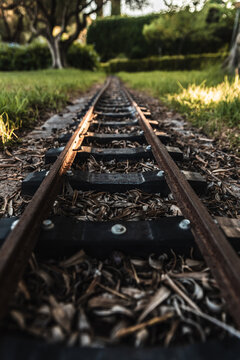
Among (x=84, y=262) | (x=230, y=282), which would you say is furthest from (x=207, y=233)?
(x=84, y=262)

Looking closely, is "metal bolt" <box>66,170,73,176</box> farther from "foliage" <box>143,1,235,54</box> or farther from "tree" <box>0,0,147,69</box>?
"foliage" <box>143,1,235,54</box>

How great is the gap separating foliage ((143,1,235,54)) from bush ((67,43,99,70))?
10594mm

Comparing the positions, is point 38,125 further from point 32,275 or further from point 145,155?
point 32,275

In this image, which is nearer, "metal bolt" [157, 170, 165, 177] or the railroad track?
the railroad track

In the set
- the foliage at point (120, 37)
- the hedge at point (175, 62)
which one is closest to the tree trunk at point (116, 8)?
the foliage at point (120, 37)

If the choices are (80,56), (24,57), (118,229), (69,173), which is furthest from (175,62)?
(118,229)

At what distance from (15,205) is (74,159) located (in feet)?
2.45

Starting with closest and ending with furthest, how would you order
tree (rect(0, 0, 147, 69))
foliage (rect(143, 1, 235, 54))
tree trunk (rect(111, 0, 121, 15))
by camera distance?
1. tree (rect(0, 0, 147, 69))
2. foliage (rect(143, 1, 235, 54))
3. tree trunk (rect(111, 0, 121, 15))

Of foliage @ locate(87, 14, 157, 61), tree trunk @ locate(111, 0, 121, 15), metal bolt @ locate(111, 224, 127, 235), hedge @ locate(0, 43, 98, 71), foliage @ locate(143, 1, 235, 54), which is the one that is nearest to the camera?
metal bolt @ locate(111, 224, 127, 235)

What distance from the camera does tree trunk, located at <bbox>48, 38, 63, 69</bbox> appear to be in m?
17.8

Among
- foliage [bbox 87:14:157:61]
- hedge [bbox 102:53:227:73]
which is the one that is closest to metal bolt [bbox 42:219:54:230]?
hedge [bbox 102:53:227:73]

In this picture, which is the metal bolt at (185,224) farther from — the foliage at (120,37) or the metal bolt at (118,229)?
the foliage at (120,37)

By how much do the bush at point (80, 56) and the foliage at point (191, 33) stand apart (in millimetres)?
10594

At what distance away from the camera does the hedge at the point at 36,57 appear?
60.3 ft
